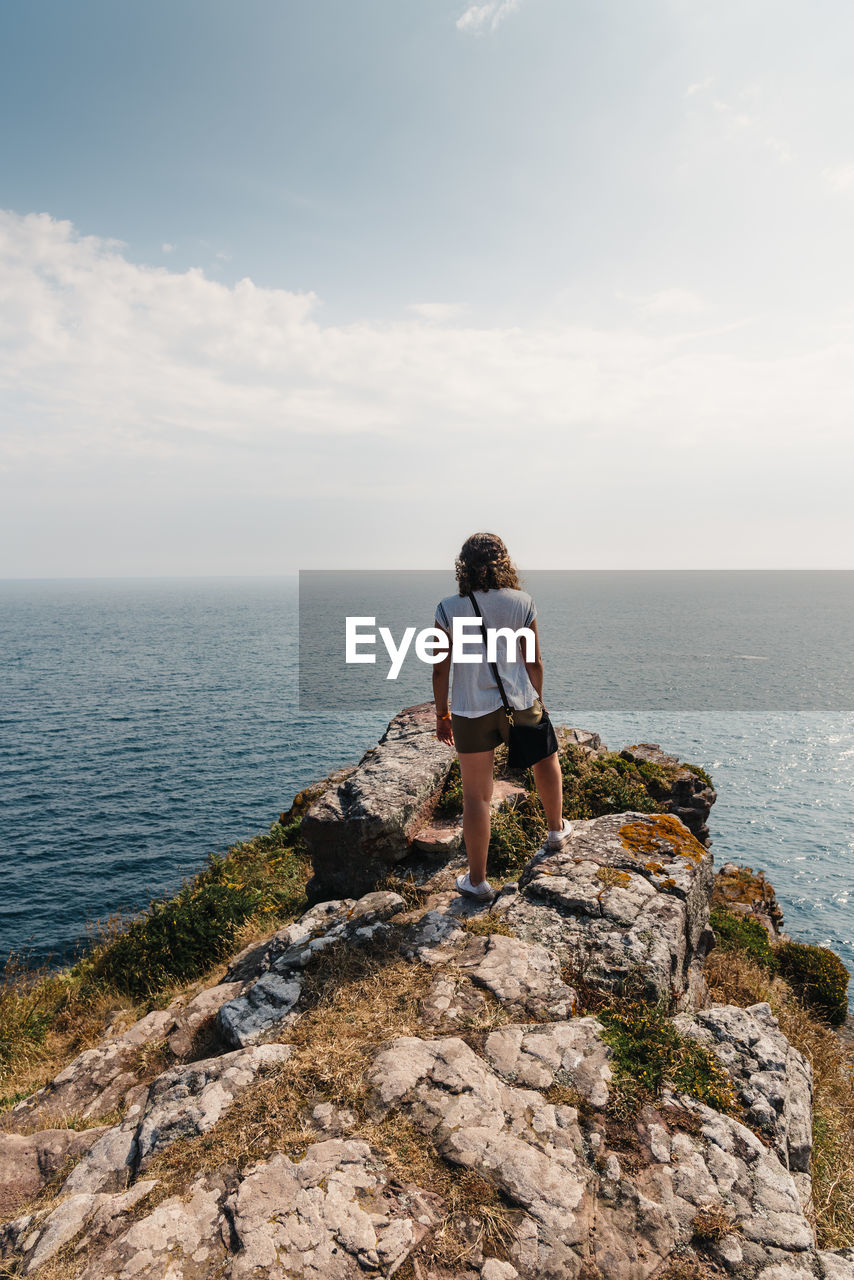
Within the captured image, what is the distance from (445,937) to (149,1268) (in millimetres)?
3530

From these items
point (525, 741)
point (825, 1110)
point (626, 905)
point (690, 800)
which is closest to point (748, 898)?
point (690, 800)

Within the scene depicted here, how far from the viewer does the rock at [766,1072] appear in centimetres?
470

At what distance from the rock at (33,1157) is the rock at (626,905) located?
183 inches

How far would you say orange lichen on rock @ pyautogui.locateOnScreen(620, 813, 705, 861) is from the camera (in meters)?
7.43

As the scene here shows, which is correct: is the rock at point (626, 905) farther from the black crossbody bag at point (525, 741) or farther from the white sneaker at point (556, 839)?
the black crossbody bag at point (525, 741)

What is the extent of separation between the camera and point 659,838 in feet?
25.2

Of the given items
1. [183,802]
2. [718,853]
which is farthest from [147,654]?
[718,853]

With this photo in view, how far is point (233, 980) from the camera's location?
26.5ft

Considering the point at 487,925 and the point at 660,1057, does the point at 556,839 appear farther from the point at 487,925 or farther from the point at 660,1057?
the point at 660,1057

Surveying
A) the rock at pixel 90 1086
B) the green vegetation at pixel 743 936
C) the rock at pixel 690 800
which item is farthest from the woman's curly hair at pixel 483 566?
the rock at pixel 690 800

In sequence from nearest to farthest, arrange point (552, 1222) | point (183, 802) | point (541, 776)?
point (552, 1222)
point (541, 776)
point (183, 802)

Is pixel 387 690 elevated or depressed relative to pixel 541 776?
depressed

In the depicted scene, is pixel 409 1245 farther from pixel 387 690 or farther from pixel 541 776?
pixel 387 690

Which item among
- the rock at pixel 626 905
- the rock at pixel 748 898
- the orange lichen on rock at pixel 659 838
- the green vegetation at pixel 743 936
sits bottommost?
the rock at pixel 748 898
